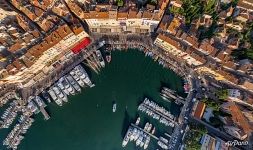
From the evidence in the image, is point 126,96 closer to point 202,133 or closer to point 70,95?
point 70,95

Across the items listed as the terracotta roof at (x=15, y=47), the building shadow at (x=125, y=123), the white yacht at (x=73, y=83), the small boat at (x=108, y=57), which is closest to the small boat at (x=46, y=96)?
the white yacht at (x=73, y=83)

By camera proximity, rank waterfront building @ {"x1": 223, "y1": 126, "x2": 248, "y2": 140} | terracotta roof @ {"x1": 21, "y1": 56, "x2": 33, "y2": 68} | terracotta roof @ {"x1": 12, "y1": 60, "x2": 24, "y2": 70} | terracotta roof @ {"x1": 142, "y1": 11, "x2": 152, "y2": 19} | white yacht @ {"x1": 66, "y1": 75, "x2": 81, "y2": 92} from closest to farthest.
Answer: terracotta roof @ {"x1": 12, "y1": 60, "x2": 24, "y2": 70}
terracotta roof @ {"x1": 21, "y1": 56, "x2": 33, "y2": 68}
waterfront building @ {"x1": 223, "y1": 126, "x2": 248, "y2": 140}
terracotta roof @ {"x1": 142, "y1": 11, "x2": 152, "y2": 19}
white yacht @ {"x1": 66, "y1": 75, "x2": 81, "y2": 92}

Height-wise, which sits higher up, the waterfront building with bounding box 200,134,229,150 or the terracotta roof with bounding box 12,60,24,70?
the terracotta roof with bounding box 12,60,24,70

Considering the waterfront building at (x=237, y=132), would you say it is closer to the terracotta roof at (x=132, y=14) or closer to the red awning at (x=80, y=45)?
the terracotta roof at (x=132, y=14)

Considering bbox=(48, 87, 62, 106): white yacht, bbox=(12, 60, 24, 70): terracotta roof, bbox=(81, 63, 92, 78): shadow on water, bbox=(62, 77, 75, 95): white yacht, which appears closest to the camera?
bbox=(12, 60, 24, 70): terracotta roof

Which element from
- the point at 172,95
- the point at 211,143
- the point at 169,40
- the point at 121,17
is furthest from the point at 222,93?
the point at 121,17

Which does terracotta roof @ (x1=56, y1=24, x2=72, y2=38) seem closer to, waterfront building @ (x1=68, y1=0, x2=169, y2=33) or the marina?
waterfront building @ (x1=68, y1=0, x2=169, y2=33)

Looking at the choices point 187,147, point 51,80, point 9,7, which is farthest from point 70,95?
point 187,147

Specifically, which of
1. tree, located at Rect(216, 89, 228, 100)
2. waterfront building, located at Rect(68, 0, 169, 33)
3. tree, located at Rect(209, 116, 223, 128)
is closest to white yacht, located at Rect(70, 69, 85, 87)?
waterfront building, located at Rect(68, 0, 169, 33)
